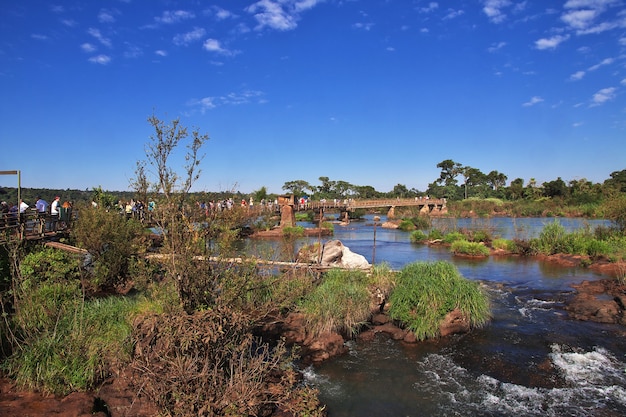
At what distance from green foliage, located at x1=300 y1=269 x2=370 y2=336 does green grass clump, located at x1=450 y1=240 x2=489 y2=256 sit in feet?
57.7

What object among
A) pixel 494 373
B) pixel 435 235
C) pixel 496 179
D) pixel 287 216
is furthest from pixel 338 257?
pixel 496 179

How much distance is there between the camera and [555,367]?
33.1 ft

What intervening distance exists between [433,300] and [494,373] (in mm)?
2804

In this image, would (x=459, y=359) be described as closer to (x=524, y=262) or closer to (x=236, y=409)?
(x=236, y=409)

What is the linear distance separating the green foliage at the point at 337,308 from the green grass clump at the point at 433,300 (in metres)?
1.11

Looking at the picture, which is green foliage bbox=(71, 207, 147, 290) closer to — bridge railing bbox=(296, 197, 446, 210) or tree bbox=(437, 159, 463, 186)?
bridge railing bbox=(296, 197, 446, 210)

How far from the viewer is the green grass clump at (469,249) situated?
2809 cm

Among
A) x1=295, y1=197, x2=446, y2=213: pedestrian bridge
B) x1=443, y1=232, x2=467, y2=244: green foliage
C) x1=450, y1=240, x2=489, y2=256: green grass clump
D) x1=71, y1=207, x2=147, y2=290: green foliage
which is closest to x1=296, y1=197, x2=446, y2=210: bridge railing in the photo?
x1=295, y1=197, x2=446, y2=213: pedestrian bridge

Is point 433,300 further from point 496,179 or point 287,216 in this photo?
point 496,179

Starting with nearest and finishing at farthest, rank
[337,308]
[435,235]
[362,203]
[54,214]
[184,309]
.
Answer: [184,309]
[337,308]
[54,214]
[435,235]
[362,203]

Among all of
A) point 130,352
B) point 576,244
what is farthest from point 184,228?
point 576,244

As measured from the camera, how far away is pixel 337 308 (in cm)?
1196

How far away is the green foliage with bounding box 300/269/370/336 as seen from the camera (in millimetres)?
11625

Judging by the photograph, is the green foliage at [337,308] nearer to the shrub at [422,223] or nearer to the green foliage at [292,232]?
the green foliage at [292,232]
